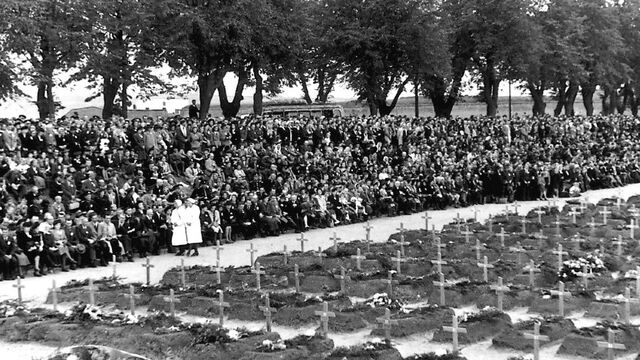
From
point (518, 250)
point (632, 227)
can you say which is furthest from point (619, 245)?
point (632, 227)

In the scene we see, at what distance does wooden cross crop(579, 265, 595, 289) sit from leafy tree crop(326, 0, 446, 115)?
2637cm

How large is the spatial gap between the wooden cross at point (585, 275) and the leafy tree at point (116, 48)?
76.6ft

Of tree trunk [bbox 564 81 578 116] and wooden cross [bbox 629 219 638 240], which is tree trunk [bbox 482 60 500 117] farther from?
wooden cross [bbox 629 219 638 240]

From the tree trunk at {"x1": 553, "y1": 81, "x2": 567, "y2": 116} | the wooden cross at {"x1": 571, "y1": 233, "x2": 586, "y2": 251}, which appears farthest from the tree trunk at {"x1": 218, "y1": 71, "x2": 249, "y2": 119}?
the tree trunk at {"x1": 553, "y1": 81, "x2": 567, "y2": 116}

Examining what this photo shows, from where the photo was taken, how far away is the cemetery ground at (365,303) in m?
11.8

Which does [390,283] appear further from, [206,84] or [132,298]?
[206,84]

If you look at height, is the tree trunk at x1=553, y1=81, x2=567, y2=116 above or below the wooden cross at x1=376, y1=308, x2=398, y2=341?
above

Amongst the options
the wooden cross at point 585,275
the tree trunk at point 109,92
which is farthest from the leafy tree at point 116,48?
the wooden cross at point 585,275

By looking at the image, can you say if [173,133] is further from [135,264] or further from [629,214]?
[629,214]

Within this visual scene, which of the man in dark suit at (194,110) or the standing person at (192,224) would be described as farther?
the man in dark suit at (194,110)

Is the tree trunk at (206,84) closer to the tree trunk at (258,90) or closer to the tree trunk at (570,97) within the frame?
the tree trunk at (258,90)

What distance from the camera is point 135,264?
2053cm

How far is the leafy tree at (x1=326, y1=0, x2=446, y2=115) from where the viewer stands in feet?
136

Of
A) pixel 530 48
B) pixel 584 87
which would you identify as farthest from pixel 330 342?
pixel 584 87
